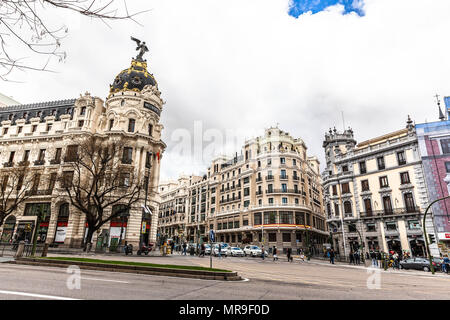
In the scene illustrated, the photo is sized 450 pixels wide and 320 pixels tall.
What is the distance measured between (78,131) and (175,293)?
36.3m

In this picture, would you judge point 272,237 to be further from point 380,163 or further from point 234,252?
point 380,163

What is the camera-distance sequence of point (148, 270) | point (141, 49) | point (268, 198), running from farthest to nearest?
1. point (268, 198)
2. point (141, 49)
3. point (148, 270)

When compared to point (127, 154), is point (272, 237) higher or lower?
lower

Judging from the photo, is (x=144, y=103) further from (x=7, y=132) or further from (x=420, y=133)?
(x=420, y=133)

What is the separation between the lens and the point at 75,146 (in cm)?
3578

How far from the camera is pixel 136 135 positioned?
121 ft

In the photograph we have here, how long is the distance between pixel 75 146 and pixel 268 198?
116ft

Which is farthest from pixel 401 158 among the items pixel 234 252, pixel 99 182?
pixel 99 182

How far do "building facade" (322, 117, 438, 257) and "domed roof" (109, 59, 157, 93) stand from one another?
34.3 m

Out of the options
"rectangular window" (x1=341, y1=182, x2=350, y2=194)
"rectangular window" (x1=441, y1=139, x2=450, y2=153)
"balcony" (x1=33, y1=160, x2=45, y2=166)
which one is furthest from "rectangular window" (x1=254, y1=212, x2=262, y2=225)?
"balcony" (x1=33, y1=160, x2=45, y2=166)

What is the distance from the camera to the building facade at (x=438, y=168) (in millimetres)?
30477

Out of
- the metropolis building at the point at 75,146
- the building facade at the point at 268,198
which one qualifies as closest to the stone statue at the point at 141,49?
the metropolis building at the point at 75,146

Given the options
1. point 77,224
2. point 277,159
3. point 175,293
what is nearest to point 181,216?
point 277,159

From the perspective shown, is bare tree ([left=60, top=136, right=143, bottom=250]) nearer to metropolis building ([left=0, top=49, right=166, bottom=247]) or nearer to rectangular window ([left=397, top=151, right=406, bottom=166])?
metropolis building ([left=0, top=49, right=166, bottom=247])
